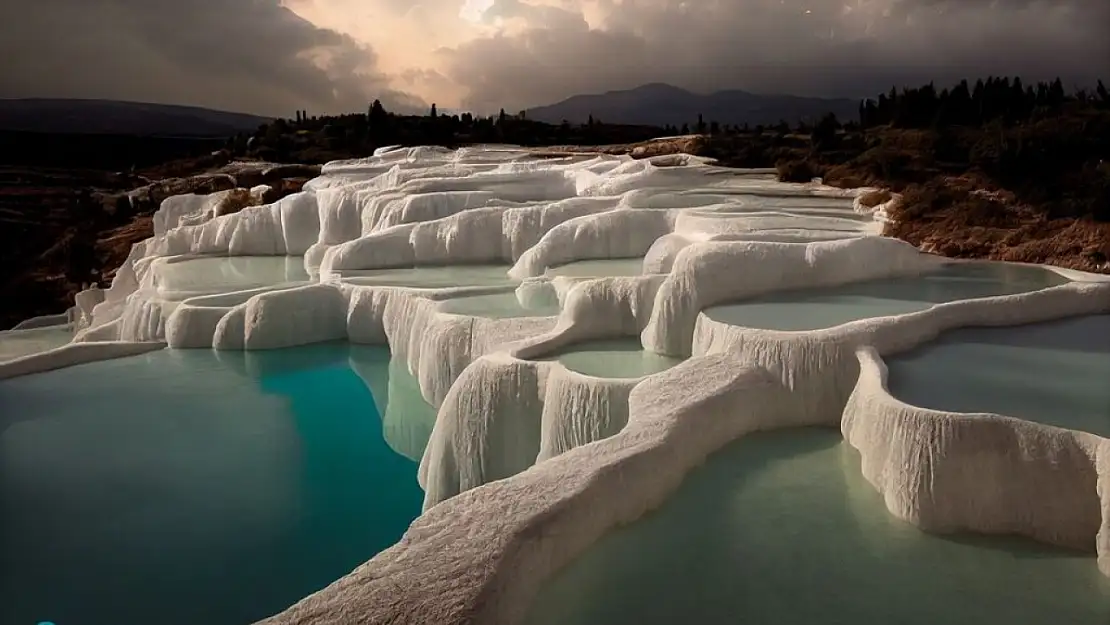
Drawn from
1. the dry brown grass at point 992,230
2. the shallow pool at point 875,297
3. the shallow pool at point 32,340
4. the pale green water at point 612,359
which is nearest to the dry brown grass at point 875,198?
the dry brown grass at point 992,230

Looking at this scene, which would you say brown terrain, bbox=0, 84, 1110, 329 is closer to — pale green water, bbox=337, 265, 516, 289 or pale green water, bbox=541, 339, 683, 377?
pale green water, bbox=541, 339, 683, 377

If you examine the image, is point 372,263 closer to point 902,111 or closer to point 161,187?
point 902,111

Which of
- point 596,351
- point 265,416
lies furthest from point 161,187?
point 596,351

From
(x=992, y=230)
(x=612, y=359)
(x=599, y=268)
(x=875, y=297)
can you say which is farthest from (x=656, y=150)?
(x=612, y=359)

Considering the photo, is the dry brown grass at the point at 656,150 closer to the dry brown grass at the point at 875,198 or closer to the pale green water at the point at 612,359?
the dry brown grass at the point at 875,198

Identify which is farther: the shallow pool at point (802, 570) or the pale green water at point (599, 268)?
the pale green water at point (599, 268)

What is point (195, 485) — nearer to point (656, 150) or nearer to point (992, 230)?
point (992, 230)
